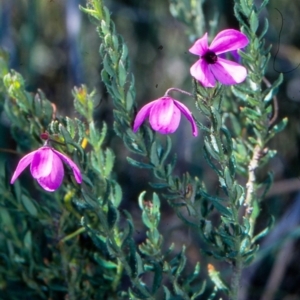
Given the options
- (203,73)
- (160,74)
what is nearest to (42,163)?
(203,73)

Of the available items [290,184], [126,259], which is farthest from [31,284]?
[290,184]

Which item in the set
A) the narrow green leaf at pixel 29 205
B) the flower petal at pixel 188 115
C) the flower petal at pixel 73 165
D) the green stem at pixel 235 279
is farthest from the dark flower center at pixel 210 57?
the narrow green leaf at pixel 29 205

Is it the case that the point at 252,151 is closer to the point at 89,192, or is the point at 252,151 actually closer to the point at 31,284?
the point at 89,192

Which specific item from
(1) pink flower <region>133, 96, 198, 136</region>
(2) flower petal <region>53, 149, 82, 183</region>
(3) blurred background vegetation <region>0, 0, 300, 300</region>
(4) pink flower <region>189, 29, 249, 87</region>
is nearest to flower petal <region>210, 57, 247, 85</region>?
(4) pink flower <region>189, 29, 249, 87</region>

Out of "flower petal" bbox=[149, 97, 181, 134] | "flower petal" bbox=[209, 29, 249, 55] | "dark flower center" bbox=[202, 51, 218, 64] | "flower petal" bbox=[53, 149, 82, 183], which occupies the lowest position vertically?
"flower petal" bbox=[53, 149, 82, 183]

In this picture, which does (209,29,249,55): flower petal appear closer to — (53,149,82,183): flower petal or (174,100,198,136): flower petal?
(174,100,198,136): flower petal

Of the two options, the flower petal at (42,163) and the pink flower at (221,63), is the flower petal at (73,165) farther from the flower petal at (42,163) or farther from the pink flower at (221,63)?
the pink flower at (221,63)
